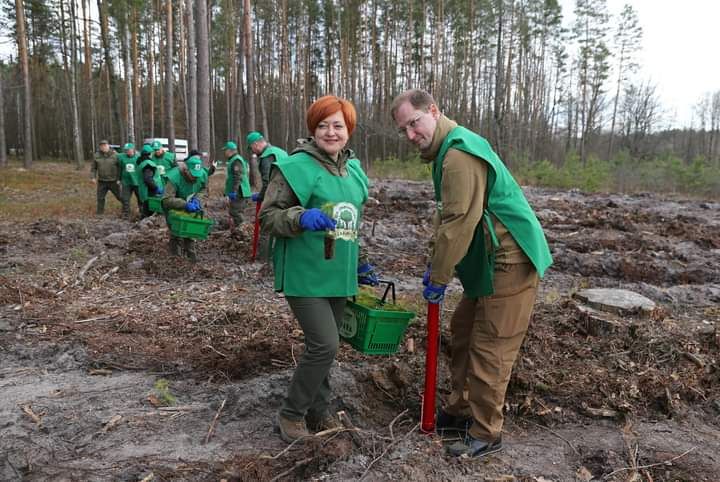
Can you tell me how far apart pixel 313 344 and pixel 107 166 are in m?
11.8

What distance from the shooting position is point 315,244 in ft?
9.25

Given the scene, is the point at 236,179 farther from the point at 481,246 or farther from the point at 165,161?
the point at 481,246

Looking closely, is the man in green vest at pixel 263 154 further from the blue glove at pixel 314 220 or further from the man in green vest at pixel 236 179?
the blue glove at pixel 314 220

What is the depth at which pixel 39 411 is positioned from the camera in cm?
345

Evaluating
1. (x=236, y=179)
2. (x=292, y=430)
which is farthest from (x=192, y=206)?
(x=292, y=430)

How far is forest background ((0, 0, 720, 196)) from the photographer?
2392cm

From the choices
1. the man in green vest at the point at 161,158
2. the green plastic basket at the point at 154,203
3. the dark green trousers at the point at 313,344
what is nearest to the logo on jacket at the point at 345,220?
the dark green trousers at the point at 313,344

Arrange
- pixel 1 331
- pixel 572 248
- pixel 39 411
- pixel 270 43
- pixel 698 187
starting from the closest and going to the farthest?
pixel 39 411 < pixel 1 331 < pixel 572 248 < pixel 698 187 < pixel 270 43

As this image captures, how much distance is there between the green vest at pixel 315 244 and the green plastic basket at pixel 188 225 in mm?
4605

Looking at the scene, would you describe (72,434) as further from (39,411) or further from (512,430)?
(512,430)

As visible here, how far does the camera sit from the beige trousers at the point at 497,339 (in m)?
2.90

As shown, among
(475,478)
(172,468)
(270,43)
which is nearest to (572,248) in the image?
(475,478)

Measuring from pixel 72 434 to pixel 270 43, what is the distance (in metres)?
32.9

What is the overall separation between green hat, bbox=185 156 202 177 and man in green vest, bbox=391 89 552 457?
196 inches
